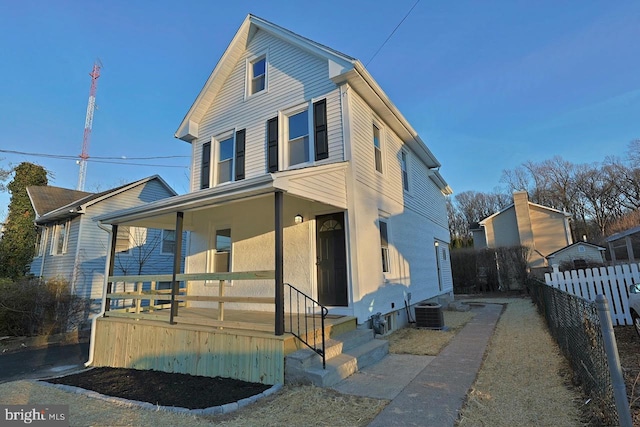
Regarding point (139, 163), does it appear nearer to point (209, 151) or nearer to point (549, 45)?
point (209, 151)

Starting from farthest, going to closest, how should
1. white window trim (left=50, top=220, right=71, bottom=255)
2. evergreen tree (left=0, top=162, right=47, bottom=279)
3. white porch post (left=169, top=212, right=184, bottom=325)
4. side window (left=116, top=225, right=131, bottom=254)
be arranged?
evergreen tree (left=0, top=162, right=47, bottom=279) < side window (left=116, top=225, right=131, bottom=254) < white window trim (left=50, top=220, right=71, bottom=255) < white porch post (left=169, top=212, right=184, bottom=325)

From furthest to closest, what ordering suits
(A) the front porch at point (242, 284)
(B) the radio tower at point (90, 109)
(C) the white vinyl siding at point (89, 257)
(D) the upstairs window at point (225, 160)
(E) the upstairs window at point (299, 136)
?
(B) the radio tower at point (90, 109), (C) the white vinyl siding at point (89, 257), (D) the upstairs window at point (225, 160), (E) the upstairs window at point (299, 136), (A) the front porch at point (242, 284)

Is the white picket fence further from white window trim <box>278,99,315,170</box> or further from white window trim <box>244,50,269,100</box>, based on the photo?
white window trim <box>244,50,269,100</box>

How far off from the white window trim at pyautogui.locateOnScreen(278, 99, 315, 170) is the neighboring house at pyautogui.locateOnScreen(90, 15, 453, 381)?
4 centimetres

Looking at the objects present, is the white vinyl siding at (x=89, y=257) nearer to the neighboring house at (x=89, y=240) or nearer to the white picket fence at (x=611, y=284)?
the neighboring house at (x=89, y=240)

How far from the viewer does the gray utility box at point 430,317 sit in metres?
8.54

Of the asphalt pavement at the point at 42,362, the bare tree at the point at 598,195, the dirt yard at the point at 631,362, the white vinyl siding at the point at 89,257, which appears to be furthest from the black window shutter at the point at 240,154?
the bare tree at the point at 598,195

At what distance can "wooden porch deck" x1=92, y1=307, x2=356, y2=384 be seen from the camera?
494cm

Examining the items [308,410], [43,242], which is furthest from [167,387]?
[43,242]

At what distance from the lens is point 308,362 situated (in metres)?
4.68

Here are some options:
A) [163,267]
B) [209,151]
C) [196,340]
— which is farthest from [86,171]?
[196,340]

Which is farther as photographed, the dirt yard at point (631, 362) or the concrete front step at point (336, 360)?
the concrete front step at point (336, 360)

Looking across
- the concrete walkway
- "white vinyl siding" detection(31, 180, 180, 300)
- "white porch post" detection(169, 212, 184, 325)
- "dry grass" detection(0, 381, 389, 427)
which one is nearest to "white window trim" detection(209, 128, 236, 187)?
"white porch post" detection(169, 212, 184, 325)

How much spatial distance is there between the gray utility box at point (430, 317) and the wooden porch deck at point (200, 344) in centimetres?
303
